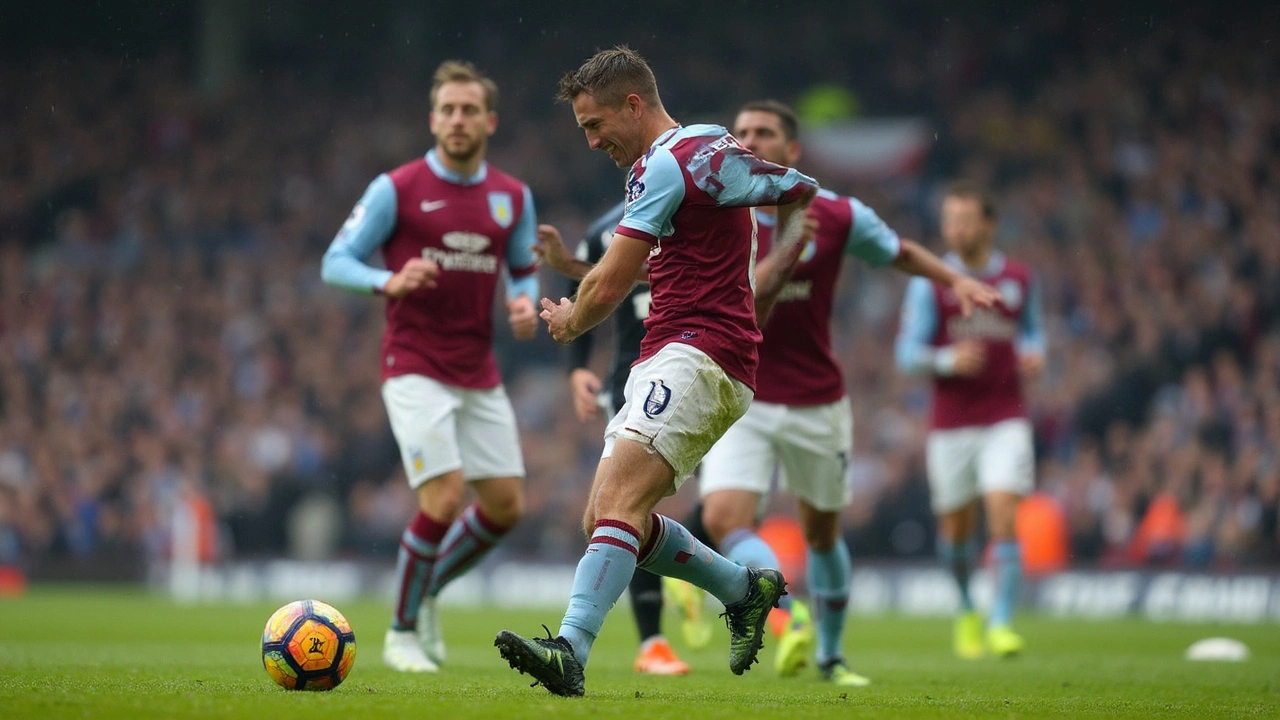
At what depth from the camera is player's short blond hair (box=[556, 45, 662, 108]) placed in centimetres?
556

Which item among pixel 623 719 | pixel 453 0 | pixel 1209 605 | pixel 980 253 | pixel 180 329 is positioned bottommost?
pixel 623 719

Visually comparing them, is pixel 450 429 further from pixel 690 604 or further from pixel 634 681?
pixel 690 604

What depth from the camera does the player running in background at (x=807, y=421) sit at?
24.8 ft

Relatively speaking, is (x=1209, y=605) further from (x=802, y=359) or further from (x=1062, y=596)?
(x=802, y=359)

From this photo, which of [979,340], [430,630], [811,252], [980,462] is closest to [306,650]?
[430,630]

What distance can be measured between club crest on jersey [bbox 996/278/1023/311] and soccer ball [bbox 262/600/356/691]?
629 centimetres

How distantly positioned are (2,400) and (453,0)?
392 inches

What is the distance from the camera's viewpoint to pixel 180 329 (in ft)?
81.0

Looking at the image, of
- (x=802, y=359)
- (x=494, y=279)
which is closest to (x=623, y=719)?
(x=802, y=359)

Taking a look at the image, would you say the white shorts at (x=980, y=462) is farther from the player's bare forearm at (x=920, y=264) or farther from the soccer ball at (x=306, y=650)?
the soccer ball at (x=306, y=650)

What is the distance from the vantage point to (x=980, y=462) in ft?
34.6

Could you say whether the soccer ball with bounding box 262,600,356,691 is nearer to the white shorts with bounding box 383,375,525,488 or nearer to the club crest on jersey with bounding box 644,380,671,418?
the club crest on jersey with bounding box 644,380,671,418

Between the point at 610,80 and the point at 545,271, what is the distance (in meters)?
17.9

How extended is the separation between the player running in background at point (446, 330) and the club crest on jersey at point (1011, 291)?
3.96m
